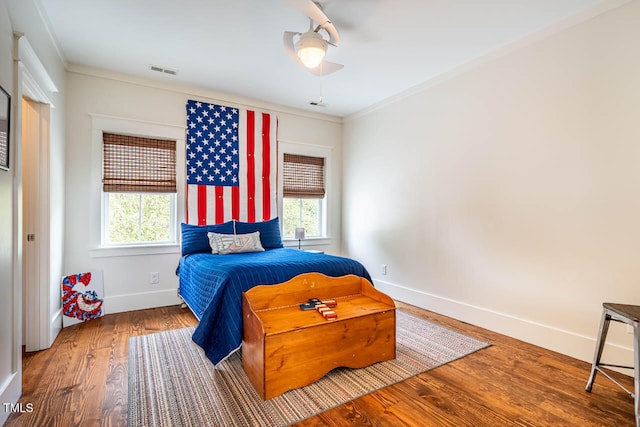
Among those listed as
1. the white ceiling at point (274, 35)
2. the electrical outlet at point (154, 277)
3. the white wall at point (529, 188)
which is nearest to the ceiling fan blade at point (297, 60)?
the white ceiling at point (274, 35)

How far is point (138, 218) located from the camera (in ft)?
12.2

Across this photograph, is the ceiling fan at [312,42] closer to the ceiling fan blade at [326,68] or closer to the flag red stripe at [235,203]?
the ceiling fan blade at [326,68]

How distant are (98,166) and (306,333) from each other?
3.01 m

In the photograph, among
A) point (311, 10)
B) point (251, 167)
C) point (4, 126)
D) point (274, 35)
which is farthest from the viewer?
point (251, 167)

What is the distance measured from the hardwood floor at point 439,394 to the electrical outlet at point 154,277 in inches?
41.2

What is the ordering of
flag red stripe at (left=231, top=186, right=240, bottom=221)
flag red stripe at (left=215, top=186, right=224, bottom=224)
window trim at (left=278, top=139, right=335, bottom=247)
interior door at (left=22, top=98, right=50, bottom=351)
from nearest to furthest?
interior door at (left=22, top=98, right=50, bottom=351) → flag red stripe at (left=215, top=186, right=224, bottom=224) → flag red stripe at (left=231, top=186, right=240, bottom=221) → window trim at (left=278, top=139, right=335, bottom=247)

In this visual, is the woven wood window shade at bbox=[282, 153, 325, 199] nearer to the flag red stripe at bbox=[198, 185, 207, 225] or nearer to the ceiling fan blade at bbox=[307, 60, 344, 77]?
the flag red stripe at bbox=[198, 185, 207, 225]

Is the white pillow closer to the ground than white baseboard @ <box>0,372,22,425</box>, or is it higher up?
higher up

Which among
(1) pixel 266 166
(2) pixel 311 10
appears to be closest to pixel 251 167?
(1) pixel 266 166

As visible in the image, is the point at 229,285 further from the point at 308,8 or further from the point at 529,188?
the point at 529,188

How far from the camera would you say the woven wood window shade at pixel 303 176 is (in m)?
4.67

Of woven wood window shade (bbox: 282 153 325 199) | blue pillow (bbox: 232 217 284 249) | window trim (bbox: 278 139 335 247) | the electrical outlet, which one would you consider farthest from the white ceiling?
the electrical outlet

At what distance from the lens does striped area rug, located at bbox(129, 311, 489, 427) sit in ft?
5.74

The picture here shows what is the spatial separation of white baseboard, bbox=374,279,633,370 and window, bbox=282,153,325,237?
175 centimetres
